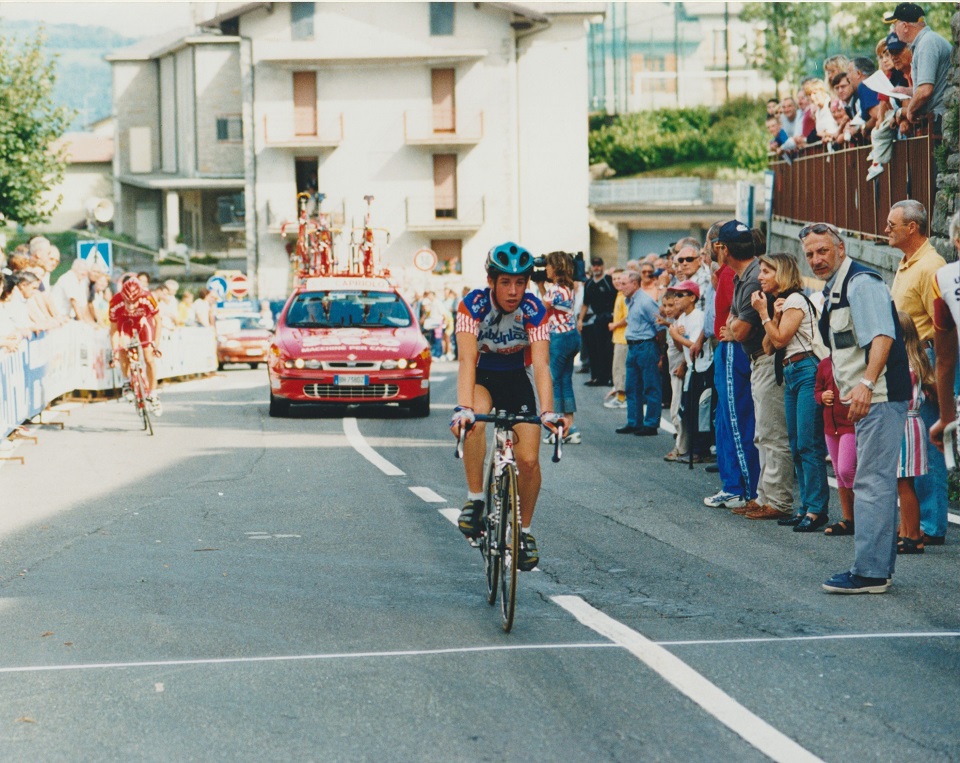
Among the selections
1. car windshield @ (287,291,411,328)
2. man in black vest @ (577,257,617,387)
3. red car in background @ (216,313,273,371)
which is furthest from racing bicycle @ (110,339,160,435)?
red car in background @ (216,313,273,371)

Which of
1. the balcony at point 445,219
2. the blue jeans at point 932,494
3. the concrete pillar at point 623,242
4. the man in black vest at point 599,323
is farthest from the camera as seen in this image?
the concrete pillar at point 623,242

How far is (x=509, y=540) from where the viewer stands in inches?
297

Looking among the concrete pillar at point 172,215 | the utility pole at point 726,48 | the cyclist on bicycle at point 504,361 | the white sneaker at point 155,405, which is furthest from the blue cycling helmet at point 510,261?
the utility pole at point 726,48

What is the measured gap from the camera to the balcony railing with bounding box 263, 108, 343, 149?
2594 inches

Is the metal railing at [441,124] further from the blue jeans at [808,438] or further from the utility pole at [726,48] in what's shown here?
the blue jeans at [808,438]

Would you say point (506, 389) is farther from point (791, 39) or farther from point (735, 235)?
point (791, 39)

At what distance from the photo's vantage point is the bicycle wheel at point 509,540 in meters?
7.21

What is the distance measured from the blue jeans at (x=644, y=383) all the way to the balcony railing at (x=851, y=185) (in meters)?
2.92

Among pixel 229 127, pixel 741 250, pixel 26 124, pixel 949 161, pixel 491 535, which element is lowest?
pixel 491 535

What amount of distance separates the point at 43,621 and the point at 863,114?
12.8 metres

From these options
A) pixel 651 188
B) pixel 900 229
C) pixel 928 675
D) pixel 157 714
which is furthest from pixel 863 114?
pixel 651 188

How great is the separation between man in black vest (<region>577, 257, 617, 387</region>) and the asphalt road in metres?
12.3

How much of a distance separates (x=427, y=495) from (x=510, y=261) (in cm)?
495

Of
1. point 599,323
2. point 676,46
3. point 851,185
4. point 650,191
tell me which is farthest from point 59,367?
point 676,46
